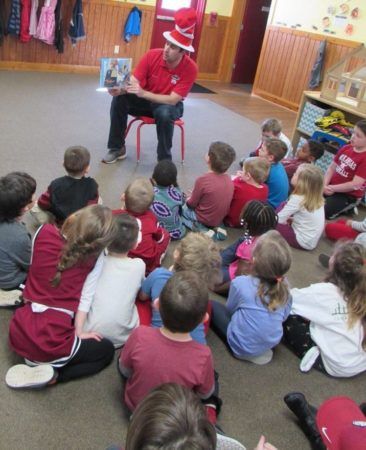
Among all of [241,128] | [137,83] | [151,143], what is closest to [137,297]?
[137,83]

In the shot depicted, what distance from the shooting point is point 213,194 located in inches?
108

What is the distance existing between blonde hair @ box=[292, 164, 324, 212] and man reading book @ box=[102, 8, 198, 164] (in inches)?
49.5

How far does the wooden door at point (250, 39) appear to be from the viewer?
7598 mm

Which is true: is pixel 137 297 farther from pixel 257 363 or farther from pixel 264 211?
pixel 264 211

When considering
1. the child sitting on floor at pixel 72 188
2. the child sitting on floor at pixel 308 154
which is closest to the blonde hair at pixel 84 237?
the child sitting on floor at pixel 72 188

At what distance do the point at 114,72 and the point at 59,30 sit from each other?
312cm

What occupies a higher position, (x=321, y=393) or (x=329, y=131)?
(x=329, y=131)

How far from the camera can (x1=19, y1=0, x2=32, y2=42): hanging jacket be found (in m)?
5.47

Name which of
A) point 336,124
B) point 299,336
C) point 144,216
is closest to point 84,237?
point 144,216

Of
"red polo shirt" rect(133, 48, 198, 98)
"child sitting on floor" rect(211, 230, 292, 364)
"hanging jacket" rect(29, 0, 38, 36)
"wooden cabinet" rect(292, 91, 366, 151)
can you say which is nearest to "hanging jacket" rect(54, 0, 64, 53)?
"hanging jacket" rect(29, 0, 38, 36)

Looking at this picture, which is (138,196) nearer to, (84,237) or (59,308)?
(84,237)

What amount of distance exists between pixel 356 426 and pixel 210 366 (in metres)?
0.46

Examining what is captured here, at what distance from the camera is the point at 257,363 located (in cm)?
196

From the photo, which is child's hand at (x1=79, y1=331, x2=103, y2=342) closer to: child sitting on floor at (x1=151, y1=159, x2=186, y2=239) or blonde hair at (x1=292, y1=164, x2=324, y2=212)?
child sitting on floor at (x1=151, y1=159, x2=186, y2=239)
